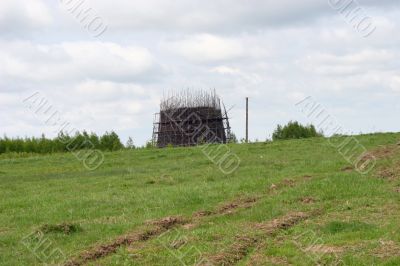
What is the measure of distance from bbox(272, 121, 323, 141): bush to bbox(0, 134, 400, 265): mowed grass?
1853 centimetres

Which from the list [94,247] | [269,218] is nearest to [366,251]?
[269,218]

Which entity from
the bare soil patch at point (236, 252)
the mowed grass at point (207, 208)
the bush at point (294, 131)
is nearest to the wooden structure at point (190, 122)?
the bush at point (294, 131)

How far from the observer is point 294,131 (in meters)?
51.5

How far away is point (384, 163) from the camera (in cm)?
2330

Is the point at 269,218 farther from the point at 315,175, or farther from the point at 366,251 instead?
the point at 315,175

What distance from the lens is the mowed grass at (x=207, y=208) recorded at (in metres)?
12.8

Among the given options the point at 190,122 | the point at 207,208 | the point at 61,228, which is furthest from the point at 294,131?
the point at 61,228

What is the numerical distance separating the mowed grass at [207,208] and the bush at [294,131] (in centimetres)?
1853

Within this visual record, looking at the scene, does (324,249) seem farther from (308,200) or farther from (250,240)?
(308,200)

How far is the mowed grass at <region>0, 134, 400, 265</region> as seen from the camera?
12.8m

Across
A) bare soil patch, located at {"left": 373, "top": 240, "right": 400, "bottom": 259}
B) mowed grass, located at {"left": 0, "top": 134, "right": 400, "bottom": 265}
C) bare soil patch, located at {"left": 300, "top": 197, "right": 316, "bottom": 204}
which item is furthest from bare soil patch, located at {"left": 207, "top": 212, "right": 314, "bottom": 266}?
bare soil patch, located at {"left": 373, "top": 240, "right": 400, "bottom": 259}

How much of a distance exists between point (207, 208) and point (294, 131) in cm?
3407

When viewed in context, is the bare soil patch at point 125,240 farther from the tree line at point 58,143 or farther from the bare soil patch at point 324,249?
the tree line at point 58,143

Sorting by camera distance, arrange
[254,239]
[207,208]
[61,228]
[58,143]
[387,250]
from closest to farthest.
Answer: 1. [387,250]
2. [254,239]
3. [61,228]
4. [207,208]
5. [58,143]
